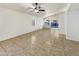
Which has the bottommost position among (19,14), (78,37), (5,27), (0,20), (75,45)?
(75,45)

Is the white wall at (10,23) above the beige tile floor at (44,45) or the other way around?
above

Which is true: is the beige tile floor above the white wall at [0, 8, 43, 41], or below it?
below

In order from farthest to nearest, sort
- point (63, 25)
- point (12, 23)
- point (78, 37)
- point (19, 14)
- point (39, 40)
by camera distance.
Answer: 1. point (19, 14)
2. point (12, 23)
3. point (39, 40)
4. point (78, 37)
5. point (63, 25)

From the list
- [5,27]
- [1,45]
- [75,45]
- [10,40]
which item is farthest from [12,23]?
[75,45]

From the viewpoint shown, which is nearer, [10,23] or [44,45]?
[44,45]

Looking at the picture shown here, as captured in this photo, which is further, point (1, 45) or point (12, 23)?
point (12, 23)

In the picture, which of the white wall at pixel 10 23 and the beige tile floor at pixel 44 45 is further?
the white wall at pixel 10 23

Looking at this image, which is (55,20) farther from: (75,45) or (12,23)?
(12,23)

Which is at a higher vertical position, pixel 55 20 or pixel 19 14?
pixel 19 14

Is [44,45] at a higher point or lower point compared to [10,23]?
lower

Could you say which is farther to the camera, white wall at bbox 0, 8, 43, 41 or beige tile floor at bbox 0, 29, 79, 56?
white wall at bbox 0, 8, 43, 41

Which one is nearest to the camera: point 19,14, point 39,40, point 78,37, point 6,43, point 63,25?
point 63,25

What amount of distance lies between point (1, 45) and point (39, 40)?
1.12 m

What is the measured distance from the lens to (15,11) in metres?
3.62
